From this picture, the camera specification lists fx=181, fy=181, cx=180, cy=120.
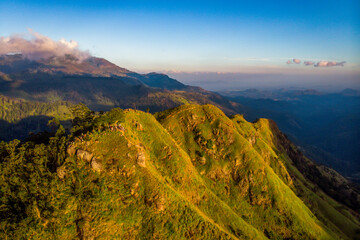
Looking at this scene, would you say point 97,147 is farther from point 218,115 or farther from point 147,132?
point 218,115

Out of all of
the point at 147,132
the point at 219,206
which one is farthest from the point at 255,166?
the point at 147,132

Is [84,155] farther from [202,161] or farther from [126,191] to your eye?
[202,161]

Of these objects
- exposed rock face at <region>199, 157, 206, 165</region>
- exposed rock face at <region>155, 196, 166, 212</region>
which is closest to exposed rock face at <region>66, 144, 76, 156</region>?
exposed rock face at <region>155, 196, 166, 212</region>

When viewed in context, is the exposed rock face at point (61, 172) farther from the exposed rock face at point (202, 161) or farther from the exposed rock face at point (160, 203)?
the exposed rock face at point (202, 161)

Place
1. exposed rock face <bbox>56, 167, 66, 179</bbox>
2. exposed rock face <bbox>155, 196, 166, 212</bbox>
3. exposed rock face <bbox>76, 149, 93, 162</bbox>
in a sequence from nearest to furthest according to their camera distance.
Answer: exposed rock face <bbox>56, 167, 66, 179</bbox>, exposed rock face <bbox>155, 196, 166, 212</bbox>, exposed rock face <bbox>76, 149, 93, 162</bbox>

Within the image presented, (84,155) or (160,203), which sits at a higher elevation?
(84,155)

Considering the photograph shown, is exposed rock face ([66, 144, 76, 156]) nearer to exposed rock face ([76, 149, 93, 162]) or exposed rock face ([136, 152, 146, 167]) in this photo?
exposed rock face ([76, 149, 93, 162])

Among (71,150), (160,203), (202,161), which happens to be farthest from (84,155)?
(202,161)
